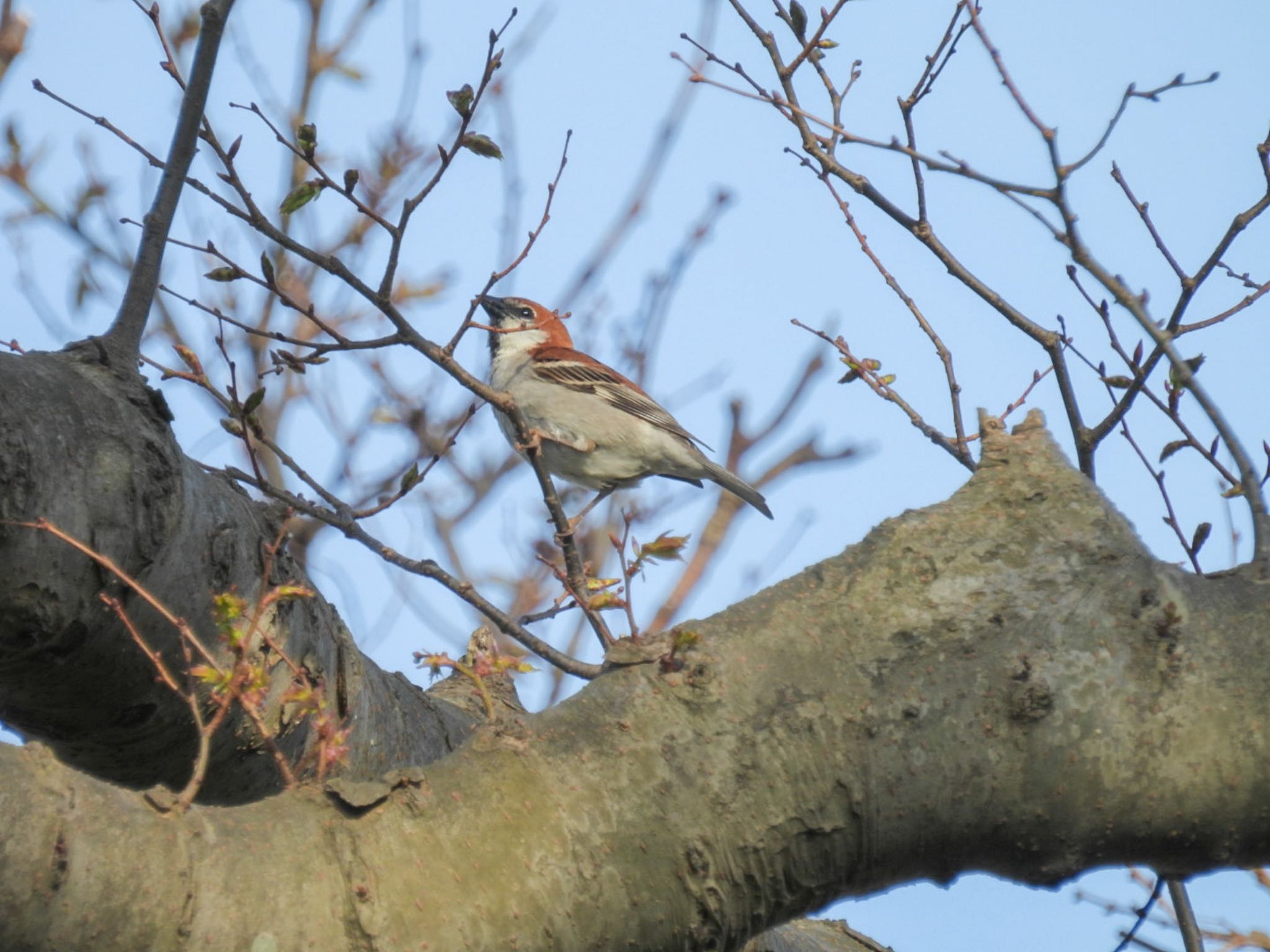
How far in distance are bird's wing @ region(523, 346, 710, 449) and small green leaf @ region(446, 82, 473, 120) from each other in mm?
4474

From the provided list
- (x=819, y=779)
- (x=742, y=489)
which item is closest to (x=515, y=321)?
(x=742, y=489)

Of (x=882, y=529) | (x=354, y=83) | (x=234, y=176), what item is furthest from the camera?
(x=354, y=83)

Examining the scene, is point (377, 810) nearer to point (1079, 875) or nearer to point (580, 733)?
point (580, 733)

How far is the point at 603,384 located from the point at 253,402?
4.62 meters

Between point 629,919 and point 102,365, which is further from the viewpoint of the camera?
point 102,365

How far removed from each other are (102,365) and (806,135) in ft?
6.78

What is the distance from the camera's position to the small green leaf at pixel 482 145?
123 inches

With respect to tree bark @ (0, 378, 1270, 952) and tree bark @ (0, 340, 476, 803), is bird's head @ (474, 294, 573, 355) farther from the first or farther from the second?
tree bark @ (0, 378, 1270, 952)

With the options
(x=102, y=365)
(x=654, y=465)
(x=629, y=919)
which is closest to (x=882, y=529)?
(x=629, y=919)

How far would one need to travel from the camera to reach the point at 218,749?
2.87m

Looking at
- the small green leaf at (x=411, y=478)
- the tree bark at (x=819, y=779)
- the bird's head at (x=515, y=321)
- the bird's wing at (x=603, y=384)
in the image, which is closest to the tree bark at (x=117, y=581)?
the small green leaf at (x=411, y=478)

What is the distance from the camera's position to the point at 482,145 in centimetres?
314

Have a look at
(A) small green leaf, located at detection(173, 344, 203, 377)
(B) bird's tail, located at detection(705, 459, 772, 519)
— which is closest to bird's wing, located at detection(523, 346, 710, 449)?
(B) bird's tail, located at detection(705, 459, 772, 519)

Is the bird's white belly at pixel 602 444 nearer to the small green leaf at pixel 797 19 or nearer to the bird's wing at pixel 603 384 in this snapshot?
the bird's wing at pixel 603 384
